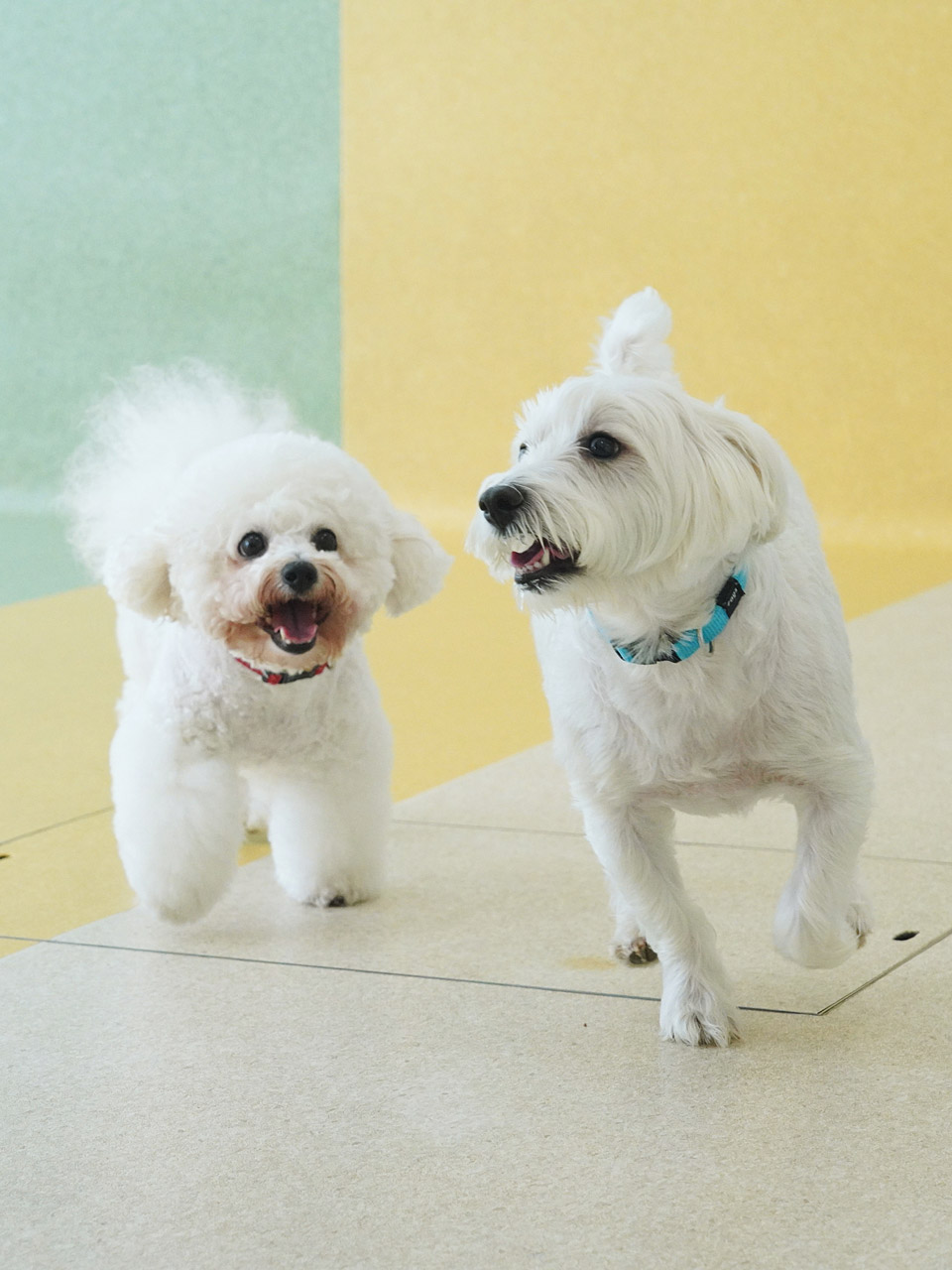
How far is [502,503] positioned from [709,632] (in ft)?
1.06

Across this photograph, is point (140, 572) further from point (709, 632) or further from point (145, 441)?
point (709, 632)

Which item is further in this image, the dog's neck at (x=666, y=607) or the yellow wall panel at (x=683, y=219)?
the yellow wall panel at (x=683, y=219)

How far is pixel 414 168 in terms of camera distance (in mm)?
7285

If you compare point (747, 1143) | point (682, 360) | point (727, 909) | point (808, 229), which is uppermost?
point (808, 229)

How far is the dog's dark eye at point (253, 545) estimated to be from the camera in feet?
8.15

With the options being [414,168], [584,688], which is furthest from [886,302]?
[584,688]

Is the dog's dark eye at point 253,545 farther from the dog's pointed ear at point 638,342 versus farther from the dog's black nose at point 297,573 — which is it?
the dog's pointed ear at point 638,342

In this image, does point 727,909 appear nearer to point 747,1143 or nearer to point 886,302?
point 747,1143

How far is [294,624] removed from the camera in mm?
2479

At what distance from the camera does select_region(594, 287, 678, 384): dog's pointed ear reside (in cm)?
231

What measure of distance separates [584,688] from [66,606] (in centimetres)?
407

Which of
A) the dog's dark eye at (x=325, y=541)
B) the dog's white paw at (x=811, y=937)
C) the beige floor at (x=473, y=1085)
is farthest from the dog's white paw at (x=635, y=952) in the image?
the dog's dark eye at (x=325, y=541)

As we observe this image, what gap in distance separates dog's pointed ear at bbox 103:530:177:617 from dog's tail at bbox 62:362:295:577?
0.67ft

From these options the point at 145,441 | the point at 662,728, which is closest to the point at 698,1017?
the point at 662,728
